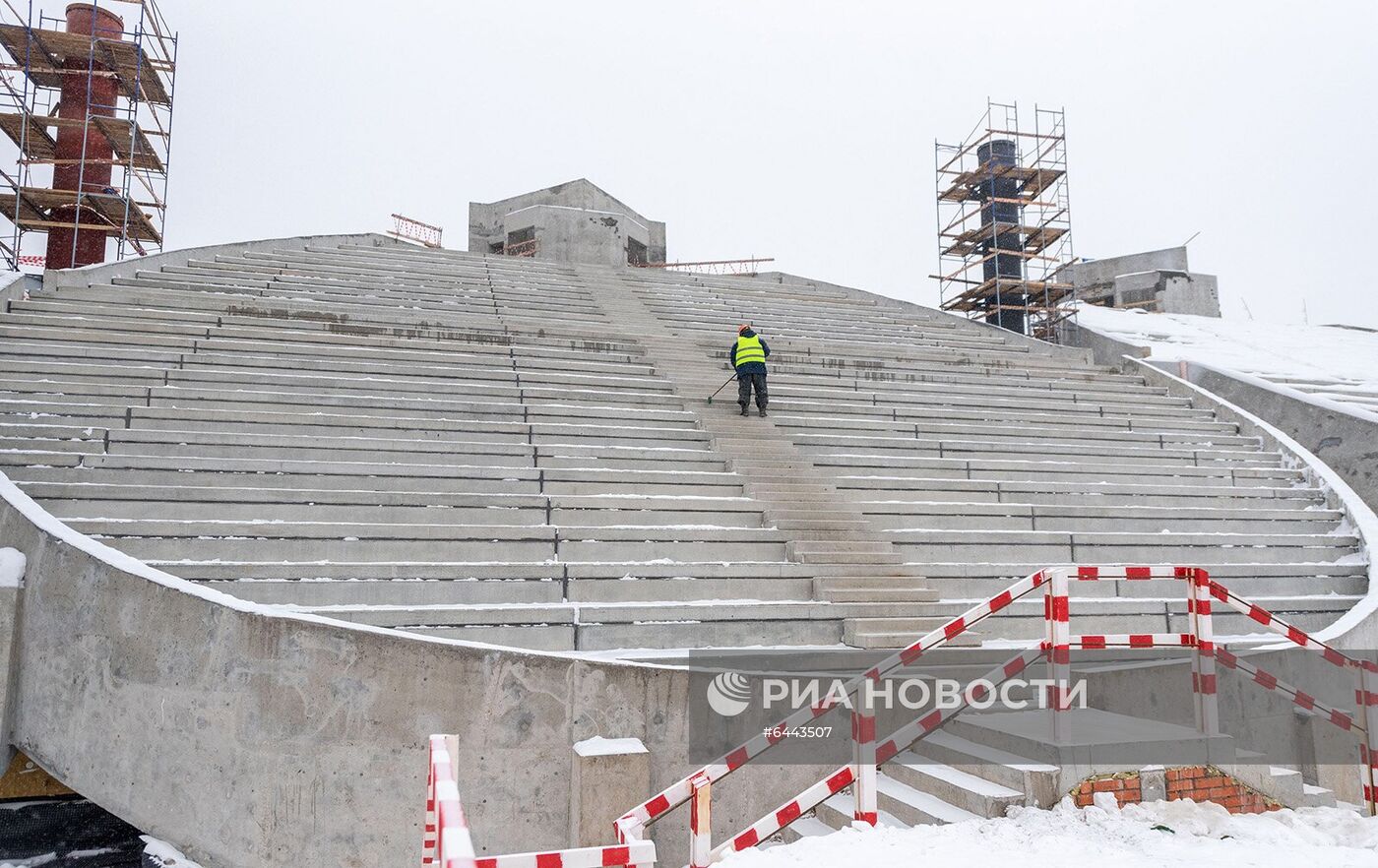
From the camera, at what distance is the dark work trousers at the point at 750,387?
456 inches

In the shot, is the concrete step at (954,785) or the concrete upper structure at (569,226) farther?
the concrete upper structure at (569,226)

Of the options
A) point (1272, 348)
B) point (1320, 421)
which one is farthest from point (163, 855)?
point (1272, 348)

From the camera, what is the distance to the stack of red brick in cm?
505

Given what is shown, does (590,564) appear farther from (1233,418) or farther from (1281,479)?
(1233,418)

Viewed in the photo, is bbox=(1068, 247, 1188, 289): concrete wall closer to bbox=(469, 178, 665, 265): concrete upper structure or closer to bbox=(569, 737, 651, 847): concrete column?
bbox=(469, 178, 665, 265): concrete upper structure

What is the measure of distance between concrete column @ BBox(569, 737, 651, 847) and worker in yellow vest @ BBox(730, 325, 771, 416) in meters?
6.13

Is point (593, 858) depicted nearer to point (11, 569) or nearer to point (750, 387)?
point (11, 569)

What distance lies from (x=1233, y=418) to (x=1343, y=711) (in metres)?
8.91

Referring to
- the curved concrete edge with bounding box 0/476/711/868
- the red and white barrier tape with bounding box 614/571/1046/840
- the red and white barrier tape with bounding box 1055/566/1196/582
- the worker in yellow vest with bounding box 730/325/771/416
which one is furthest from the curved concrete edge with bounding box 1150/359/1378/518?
the curved concrete edge with bounding box 0/476/711/868

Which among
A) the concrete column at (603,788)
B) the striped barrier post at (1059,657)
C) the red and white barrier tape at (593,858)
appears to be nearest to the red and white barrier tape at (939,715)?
the striped barrier post at (1059,657)

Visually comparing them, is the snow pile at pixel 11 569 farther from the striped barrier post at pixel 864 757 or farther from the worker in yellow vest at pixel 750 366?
the worker in yellow vest at pixel 750 366

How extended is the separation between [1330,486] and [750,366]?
7.20 meters

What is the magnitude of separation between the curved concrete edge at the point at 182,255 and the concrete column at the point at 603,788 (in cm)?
1160

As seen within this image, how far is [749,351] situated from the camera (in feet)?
37.8
